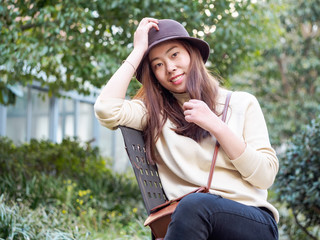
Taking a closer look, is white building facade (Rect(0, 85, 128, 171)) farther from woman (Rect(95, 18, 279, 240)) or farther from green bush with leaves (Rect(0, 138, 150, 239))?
woman (Rect(95, 18, 279, 240))

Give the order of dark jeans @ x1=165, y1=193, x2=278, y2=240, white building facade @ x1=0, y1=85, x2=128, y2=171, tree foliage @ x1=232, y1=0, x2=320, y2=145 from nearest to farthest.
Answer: dark jeans @ x1=165, y1=193, x2=278, y2=240 → white building facade @ x1=0, y1=85, x2=128, y2=171 → tree foliage @ x1=232, y1=0, x2=320, y2=145

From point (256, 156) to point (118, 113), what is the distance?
2.43 ft

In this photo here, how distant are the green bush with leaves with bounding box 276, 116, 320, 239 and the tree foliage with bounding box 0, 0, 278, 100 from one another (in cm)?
152

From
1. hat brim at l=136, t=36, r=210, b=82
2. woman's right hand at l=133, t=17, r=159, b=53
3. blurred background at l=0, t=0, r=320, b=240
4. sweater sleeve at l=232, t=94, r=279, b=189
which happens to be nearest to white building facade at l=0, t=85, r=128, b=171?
blurred background at l=0, t=0, r=320, b=240

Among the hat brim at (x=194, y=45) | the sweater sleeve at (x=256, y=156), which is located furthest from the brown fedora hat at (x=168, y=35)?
the sweater sleeve at (x=256, y=156)

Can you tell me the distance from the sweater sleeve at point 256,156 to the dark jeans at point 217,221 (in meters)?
0.15

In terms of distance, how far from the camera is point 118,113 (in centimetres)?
233

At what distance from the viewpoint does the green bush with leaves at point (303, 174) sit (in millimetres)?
4871

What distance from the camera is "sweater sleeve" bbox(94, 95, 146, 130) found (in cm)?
232

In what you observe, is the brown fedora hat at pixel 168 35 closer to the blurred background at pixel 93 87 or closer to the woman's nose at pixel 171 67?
the woman's nose at pixel 171 67

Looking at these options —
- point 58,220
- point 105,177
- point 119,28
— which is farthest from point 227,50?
point 58,220

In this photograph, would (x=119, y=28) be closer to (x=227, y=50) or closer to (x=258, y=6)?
(x=227, y=50)

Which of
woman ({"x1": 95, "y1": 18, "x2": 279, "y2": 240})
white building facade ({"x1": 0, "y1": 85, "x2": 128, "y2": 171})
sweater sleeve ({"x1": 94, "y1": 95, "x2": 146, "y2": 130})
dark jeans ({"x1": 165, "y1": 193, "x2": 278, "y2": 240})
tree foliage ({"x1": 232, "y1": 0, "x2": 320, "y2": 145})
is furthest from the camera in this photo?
tree foliage ({"x1": 232, "y1": 0, "x2": 320, "y2": 145})

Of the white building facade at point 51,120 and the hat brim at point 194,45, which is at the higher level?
the hat brim at point 194,45
